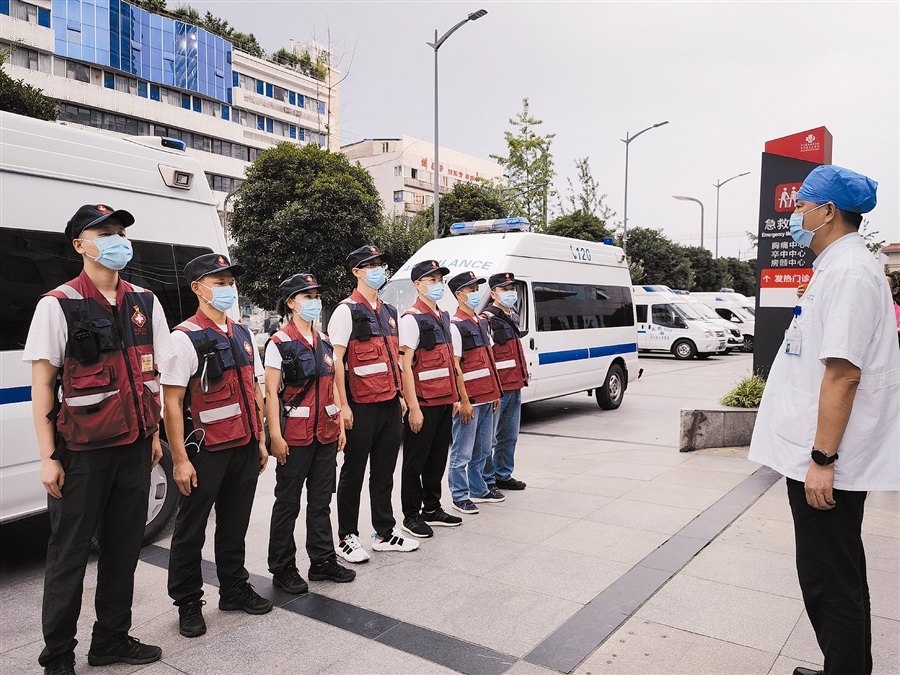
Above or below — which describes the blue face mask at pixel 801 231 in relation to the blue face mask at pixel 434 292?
above

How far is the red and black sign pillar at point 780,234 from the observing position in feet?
27.3

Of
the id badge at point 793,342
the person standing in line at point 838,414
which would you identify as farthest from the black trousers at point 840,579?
the id badge at point 793,342

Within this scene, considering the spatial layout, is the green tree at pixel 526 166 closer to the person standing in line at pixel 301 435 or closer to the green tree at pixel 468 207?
the green tree at pixel 468 207

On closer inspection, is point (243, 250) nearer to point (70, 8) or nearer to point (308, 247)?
point (308, 247)

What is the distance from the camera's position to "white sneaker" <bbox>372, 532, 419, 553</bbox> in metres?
4.75

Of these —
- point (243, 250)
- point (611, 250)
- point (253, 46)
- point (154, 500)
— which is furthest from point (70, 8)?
point (154, 500)

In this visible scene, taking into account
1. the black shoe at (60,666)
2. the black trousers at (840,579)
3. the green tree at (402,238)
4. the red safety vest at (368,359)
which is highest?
the green tree at (402,238)

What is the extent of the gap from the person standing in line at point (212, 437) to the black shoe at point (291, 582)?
25 cm

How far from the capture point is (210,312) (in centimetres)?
366

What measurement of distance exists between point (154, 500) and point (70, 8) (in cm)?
3865

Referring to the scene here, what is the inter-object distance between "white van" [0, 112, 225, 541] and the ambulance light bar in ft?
16.7

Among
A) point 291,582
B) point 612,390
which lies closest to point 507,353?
point 291,582

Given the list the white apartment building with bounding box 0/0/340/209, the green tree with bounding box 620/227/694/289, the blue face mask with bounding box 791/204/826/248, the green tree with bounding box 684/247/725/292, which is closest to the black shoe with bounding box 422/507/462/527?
the blue face mask with bounding box 791/204/826/248

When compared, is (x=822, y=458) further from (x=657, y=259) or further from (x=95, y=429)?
(x=657, y=259)
